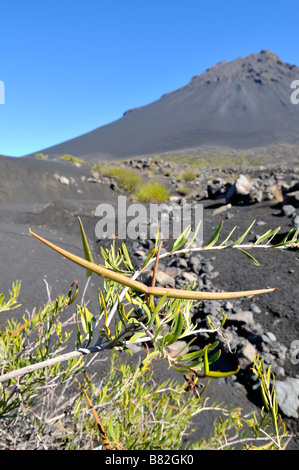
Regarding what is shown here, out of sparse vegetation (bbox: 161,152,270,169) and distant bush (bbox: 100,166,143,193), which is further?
sparse vegetation (bbox: 161,152,270,169)

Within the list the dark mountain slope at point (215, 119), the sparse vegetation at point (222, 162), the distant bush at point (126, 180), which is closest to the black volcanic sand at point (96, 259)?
the distant bush at point (126, 180)

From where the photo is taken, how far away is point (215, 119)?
59500 mm

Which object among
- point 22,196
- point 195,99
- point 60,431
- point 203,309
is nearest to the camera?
point 60,431

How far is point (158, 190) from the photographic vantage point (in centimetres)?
808

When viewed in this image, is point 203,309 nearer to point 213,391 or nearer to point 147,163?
point 213,391

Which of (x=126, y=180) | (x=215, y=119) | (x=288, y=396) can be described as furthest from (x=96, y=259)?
(x=215, y=119)

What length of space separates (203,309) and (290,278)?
1.09m

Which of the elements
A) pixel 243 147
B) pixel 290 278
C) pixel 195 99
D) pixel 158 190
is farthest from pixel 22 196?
pixel 195 99

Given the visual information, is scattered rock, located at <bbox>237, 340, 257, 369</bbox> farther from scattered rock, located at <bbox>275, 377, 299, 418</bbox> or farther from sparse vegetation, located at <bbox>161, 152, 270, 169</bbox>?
sparse vegetation, located at <bbox>161, 152, 270, 169</bbox>

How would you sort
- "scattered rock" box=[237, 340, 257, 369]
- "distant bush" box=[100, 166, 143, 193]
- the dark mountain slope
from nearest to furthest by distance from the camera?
"scattered rock" box=[237, 340, 257, 369]
"distant bush" box=[100, 166, 143, 193]
the dark mountain slope

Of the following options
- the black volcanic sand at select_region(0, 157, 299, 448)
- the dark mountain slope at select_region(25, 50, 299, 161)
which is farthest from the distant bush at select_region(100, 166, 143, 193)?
the dark mountain slope at select_region(25, 50, 299, 161)

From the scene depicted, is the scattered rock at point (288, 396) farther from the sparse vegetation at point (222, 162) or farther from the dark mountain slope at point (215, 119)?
the dark mountain slope at point (215, 119)

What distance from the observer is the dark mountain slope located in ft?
152

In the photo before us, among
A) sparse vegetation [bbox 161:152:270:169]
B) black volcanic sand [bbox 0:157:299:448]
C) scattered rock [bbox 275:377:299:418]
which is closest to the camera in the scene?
scattered rock [bbox 275:377:299:418]
